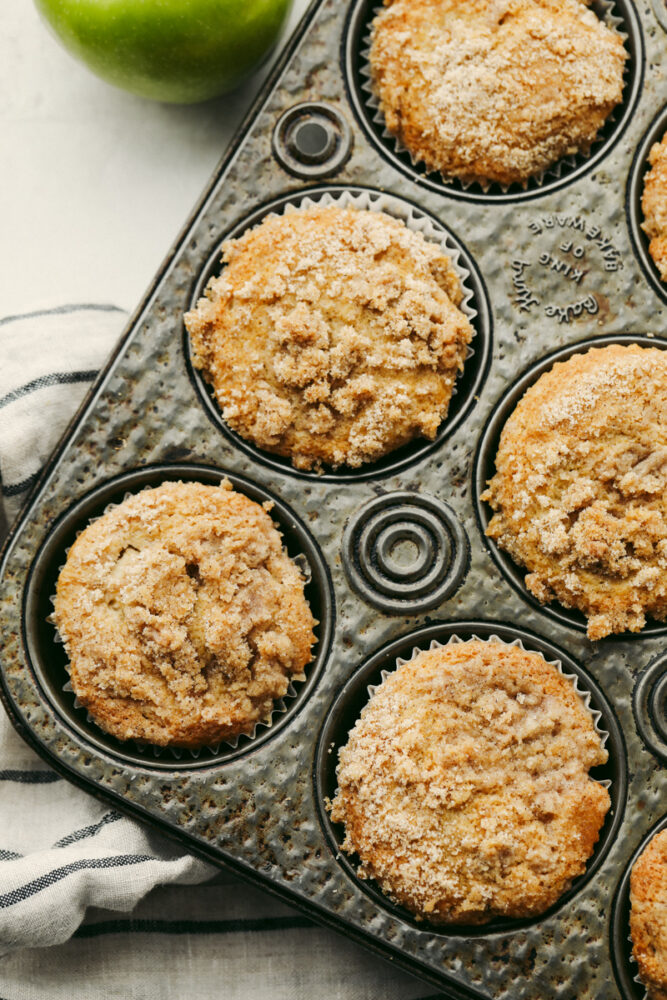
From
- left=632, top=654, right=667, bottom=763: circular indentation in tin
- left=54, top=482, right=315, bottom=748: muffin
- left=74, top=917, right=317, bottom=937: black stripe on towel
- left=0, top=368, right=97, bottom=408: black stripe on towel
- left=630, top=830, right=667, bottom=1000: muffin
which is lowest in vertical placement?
left=74, top=917, right=317, bottom=937: black stripe on towel

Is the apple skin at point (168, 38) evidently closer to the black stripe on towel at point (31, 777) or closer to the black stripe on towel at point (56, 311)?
the black stripe on towel at point (56, 311)

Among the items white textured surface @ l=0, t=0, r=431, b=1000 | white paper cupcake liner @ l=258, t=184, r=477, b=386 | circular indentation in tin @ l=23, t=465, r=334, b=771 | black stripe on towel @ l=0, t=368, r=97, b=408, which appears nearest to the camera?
circular indentation in tin @ l=23, t=465, r=334, b=771

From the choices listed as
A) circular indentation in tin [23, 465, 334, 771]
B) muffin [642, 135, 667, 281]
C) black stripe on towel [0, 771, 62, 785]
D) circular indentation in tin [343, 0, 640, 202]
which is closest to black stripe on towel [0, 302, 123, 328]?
circular indentation in tin [23, 465, 334, 771]

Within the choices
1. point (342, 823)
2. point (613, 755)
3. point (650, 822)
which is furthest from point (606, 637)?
point (342, 823)

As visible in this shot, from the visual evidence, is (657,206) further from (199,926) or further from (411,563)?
(199,926)

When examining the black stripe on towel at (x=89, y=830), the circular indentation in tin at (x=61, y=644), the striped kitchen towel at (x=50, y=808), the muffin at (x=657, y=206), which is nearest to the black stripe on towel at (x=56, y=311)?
the striped kitchen towel at (x=50, y=808)

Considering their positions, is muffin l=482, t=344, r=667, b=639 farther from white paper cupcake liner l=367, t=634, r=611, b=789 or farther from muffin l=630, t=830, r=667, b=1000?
muffin l=630, t=830, r=667, b=1000
